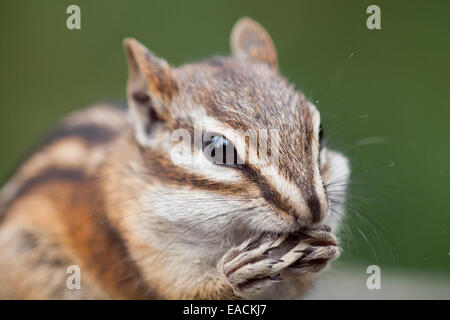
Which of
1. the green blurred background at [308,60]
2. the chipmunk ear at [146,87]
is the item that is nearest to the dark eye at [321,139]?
the chipmunk ear at [146,87]

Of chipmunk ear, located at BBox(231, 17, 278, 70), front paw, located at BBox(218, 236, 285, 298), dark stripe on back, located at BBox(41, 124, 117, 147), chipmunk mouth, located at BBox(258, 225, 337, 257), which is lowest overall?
front paw, located at BBox(218, 236, 285, 298)

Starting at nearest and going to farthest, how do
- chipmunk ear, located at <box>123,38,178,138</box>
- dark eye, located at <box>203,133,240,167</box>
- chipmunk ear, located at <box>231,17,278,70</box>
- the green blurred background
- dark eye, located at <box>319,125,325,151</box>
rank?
1. dark eye, located at <box>203,133,240,167</box>
2. dark eye, located at <box>319,125,325,151</box>
3. chipmunk ear, located at <box>123,38,178,138</box>
4. chipmunk ear, located at <box>231,17,278,70</box>
5. the green blurred background

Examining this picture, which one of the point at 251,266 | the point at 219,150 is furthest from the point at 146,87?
the point at 251,266

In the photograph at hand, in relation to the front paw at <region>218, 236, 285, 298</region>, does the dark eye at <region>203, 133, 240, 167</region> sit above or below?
above

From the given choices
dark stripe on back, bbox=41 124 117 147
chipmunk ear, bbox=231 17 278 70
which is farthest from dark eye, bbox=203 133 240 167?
dark stripe on back, bbox=41 124 117 147

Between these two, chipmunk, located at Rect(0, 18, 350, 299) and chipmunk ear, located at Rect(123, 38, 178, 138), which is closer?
chipmunk, located at Rect(0, 18, 350, 299)

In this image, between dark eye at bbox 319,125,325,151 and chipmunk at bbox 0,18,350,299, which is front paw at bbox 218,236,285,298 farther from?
dark eye at bbox 319,125,325,151

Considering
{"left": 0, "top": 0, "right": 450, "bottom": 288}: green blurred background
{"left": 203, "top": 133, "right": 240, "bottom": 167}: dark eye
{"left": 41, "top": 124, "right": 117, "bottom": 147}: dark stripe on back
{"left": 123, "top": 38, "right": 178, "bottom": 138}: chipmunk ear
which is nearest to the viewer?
{"left": 203, "top": 133, "right": 240, "bottom": 167}: dark eye

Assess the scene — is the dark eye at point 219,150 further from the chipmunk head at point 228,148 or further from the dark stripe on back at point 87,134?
the dark stripe on back at point 87,134

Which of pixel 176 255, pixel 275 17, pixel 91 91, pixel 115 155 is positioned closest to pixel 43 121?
pixel 91 91

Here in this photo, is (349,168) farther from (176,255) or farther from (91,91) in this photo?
(91,91)
